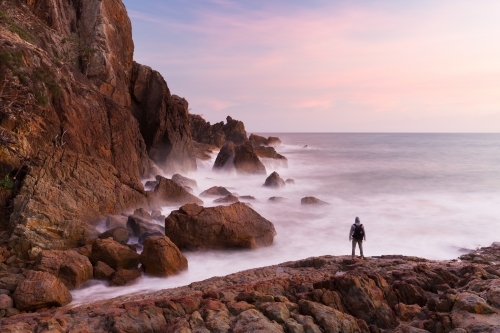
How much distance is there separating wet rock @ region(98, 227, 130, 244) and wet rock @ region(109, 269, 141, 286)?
2.47 metres

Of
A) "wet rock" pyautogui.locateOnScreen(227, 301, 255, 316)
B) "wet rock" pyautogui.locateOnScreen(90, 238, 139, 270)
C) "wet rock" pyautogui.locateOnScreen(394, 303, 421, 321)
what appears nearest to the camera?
"wet rock" pyautogui.locateOnScreen(227, 301, 255, 316)

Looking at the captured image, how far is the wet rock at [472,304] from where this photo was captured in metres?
6.06

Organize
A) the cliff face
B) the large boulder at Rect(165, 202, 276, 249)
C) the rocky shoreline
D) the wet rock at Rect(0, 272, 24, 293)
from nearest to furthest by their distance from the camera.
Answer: the rocky shoreline → the wet rock at Rect(0, 272, 24, 293) → the cliff face → the large boulder at Rect(165, 202, 276, 249)

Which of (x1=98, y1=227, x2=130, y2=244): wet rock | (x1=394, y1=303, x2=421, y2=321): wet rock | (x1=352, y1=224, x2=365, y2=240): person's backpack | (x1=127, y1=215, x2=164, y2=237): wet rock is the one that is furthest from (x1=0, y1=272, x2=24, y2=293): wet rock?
(x1=352, y1=224, x2=365, y2=240): person's backpack

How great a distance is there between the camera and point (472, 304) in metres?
6.15

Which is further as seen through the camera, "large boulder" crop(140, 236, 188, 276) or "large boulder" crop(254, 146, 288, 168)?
"large boulder" crop(254, 146, 288, 168)

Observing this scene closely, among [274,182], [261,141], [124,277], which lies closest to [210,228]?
[124,277]

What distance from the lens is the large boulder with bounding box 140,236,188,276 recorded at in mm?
11695

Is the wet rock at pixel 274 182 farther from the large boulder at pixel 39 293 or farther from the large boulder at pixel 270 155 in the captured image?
the large boulder at pixel 39 293

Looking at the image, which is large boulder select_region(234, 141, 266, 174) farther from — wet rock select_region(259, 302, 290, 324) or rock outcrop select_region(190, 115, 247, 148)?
wet rock select_region(259, 302, 290, 324)

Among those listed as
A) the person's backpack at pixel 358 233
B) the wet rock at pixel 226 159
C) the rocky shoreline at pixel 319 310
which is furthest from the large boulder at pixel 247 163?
the rocky shoreline at pixel 319 310

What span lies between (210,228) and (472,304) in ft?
32.3

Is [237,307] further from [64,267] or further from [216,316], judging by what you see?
[64,267]

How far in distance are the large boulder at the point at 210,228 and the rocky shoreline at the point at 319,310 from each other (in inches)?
253
